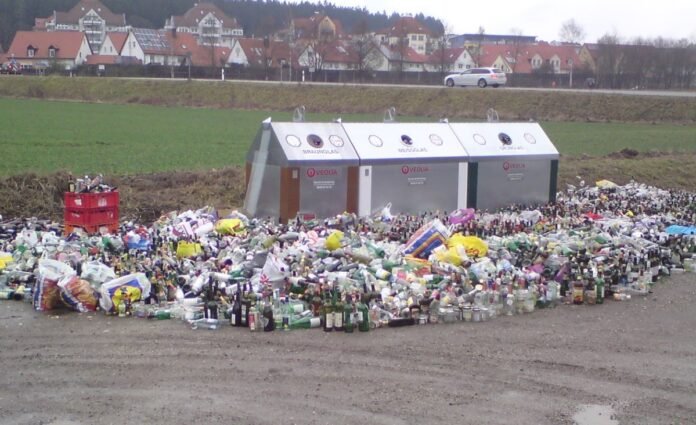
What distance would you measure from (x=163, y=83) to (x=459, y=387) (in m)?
60.3

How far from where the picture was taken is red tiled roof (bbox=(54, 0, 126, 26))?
14762cm

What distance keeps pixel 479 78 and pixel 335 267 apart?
162ft

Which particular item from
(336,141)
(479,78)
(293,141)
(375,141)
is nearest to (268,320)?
(293,141)

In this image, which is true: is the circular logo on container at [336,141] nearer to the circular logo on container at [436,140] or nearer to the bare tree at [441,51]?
the circular logo on container at [436,140]

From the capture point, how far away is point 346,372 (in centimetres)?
707

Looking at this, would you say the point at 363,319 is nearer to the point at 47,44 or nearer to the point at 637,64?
the point at 637,64

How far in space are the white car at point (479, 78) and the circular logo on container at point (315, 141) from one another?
4532 cm

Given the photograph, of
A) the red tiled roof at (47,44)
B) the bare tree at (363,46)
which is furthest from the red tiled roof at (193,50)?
the bare tree at (363,46)

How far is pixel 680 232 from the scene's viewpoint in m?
13.4

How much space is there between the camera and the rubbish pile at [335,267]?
8742 millimetres

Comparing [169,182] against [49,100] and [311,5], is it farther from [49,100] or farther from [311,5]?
[311,5]

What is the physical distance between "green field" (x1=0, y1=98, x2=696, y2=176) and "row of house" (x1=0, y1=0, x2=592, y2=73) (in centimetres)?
3895

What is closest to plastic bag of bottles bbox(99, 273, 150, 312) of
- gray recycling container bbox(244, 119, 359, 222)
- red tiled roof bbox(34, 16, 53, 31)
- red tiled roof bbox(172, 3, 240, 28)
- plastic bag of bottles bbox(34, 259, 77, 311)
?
plastic bag of bottles bbox(34, 259, 77, 311)

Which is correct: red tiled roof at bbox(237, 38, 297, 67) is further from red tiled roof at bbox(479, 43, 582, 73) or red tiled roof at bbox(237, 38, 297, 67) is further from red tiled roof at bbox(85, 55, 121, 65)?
red tiled roof at bbox(479, 43, 582, 73)
